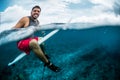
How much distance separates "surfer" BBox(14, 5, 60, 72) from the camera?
6770 millimetres

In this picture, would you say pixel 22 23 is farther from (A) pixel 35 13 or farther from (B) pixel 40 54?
(B) pixel 40 54

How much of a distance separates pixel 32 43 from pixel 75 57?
47cm

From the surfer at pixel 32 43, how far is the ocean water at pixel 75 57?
0.14 ft

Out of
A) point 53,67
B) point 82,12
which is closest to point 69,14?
point 82,12

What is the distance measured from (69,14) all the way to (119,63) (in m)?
0.73

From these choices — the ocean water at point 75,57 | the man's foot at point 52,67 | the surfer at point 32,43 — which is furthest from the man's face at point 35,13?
the man's foot at point 52,67

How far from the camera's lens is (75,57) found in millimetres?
6918

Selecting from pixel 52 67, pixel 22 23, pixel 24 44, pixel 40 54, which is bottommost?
pixel 52 67

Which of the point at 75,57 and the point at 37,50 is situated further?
the point at 75,57

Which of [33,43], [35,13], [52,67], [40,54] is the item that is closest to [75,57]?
[52,67]

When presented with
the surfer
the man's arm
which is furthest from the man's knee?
the man's arm

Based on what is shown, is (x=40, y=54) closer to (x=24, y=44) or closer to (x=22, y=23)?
(x=24, y=44)

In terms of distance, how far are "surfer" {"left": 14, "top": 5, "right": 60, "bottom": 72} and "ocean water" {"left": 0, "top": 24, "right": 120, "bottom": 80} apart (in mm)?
42

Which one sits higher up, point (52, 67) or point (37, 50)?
point (37, 50)
